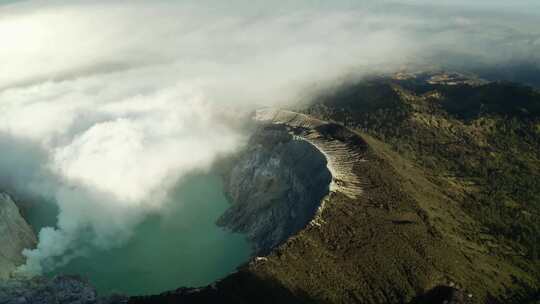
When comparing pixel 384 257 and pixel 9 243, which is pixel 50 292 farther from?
pixel 384 257

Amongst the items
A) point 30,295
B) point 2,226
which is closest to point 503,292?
point 30,295

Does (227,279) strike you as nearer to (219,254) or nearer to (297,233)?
(297,233)

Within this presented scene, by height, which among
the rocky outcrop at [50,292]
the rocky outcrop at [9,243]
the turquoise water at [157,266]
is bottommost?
the turquoise water at [157,266]

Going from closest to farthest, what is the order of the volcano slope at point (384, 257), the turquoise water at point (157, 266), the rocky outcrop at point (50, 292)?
the volcano slope at point (384, 257) < the rocky outcrop at point (50, 292) < the turquoise water at point (157, 266)

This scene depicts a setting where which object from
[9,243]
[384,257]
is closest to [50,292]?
[9,243]

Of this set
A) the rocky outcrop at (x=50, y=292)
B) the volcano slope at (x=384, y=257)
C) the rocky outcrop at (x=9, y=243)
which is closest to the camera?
the volcano slope at (x=384, y=257)

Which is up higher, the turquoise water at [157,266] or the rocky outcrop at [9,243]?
the rocky outcrop at [9,243]

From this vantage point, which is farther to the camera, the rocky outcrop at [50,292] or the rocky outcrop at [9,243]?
the rocky outcrop at [9,243]

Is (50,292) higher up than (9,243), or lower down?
lower down

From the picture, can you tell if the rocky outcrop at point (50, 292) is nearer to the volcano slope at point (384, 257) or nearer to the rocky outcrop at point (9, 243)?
the rocky outcrop at point (9, 243)

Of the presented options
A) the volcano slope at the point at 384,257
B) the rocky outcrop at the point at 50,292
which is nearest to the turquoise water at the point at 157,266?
the rocky outcrop at the point at 50,292

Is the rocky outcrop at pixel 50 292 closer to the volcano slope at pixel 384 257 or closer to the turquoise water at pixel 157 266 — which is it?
the turquoise water at pixel 157 266
